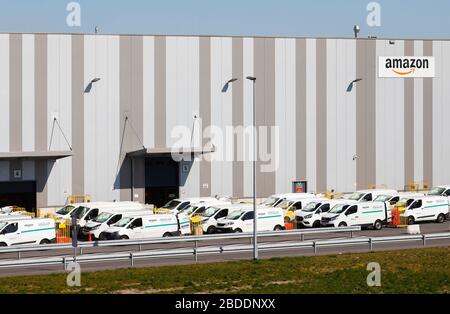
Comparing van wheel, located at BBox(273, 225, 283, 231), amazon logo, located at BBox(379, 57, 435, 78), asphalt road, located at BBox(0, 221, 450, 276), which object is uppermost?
amazon logo, located at BBox(379, 57, 435, 78)

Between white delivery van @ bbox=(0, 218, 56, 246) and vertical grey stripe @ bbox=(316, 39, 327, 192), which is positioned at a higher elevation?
vertical grey stripe @ bbox=(316, 39, 327, 192)

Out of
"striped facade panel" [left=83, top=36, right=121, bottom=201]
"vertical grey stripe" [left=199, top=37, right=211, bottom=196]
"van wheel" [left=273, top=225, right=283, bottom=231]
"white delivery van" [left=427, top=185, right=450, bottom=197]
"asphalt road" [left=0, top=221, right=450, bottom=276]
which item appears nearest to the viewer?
"asphalt road" [left=0, top=221, right=450, bottom=276]

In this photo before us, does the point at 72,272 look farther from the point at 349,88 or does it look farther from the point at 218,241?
the point at 349,88

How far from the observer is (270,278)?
2402 centimetres

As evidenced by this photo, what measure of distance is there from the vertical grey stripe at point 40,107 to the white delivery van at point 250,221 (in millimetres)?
14469

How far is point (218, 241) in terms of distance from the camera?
35719 millimetres

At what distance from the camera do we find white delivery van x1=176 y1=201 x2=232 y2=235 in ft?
123

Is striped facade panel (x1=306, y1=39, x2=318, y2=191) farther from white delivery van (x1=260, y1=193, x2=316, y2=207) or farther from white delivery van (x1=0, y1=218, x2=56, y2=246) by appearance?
white delivery van (x1=0, y1=218, x2=56, y2=246)

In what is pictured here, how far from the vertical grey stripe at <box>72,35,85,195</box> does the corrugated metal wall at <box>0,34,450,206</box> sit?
0.20 ft

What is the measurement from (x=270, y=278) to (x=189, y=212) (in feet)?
59.7

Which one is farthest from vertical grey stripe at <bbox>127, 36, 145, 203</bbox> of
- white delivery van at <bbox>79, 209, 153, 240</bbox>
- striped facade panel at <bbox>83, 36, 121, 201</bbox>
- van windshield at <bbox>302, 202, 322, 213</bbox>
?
van windshield at <bbox>302, 202, 322, 213</bbox>

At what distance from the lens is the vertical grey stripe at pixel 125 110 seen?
49.8m

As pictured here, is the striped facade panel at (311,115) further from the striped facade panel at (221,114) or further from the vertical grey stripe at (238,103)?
the striped facade panel at (221,114)

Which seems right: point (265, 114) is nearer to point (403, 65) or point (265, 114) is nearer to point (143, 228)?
point (403, 65)
